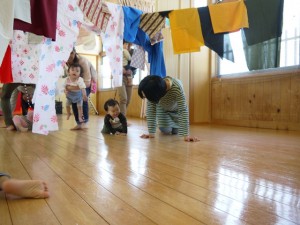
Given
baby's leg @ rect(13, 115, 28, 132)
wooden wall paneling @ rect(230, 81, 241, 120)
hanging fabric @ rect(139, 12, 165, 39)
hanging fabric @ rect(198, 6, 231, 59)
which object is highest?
hanging fabric @ rect(139, 12, 165, 39)

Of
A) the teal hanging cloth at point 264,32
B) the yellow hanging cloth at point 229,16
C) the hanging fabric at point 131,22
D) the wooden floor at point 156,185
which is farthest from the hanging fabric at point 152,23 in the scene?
the wooden floor at point 156,185

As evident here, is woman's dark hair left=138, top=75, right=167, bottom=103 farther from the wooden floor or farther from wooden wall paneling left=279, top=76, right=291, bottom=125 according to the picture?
wooden wall paneling left=279, top=76, right=291, bottom=125

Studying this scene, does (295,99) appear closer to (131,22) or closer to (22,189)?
(131,22)

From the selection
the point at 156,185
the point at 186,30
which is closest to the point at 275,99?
the point at 186,30

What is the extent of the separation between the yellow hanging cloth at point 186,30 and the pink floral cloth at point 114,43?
0.52 meters

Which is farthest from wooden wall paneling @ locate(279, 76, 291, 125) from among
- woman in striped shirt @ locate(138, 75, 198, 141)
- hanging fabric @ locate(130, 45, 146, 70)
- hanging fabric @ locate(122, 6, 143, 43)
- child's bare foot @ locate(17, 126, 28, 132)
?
child's bare foot @ locate(17, 126, 28, 132)

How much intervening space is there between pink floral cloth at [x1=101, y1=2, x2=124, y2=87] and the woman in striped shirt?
1.63 ft

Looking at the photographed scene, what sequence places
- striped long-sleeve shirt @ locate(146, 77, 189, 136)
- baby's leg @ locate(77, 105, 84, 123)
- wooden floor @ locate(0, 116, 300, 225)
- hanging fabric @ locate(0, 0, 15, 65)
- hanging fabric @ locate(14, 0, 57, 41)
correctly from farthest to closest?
baby's leg @ locate(77, 105, 84, 123), striped long-sleeve shirt @ locate(146, 77, 189, 136), hanging fabric @ locate(14, 0, 57, 41), hanging fabric @ locate(0, 0, 15, 65), wooden floor @ locate(0, 116, 300, 225)

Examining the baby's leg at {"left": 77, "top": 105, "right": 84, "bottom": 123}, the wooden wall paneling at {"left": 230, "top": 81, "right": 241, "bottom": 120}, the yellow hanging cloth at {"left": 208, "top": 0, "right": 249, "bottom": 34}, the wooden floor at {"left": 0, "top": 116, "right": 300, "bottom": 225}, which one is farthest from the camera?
the wooden wall paneling at {"left": 230, "top": 81, "right": 241, "bottom": 120}

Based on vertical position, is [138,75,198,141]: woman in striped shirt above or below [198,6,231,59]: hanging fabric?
below

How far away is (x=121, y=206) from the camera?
76 centimetres

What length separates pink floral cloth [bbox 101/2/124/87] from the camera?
2.51m

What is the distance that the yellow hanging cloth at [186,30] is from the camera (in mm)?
2494

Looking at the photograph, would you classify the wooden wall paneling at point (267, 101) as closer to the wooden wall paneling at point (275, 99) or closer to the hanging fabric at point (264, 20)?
the wooden wall paneling at point (275, 99)
